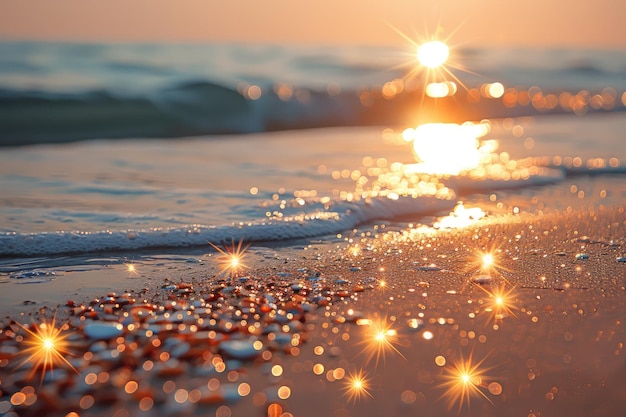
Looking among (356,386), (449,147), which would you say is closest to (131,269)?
(356,386)

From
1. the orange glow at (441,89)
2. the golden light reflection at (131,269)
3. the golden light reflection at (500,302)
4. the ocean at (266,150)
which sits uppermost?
the orange glow at (441,89)

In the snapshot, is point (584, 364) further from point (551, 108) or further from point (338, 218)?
point (551, 108)

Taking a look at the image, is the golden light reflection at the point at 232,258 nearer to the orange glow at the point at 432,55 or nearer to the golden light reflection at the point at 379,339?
the golden light reflection at the point at 379,339

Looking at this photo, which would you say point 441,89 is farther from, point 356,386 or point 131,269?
point 356,386

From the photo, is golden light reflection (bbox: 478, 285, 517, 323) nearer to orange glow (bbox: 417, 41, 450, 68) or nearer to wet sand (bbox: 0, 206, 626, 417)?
wet sand (bbox: 0, 206, 626, 417)

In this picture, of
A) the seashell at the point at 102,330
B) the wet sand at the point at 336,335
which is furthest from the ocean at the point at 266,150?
the seashell at the point at 102,330

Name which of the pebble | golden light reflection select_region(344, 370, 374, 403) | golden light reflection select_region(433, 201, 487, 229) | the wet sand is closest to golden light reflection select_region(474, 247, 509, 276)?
the wet sand

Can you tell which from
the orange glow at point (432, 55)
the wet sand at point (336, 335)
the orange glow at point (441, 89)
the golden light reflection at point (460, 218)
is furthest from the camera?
the orange glow at point (432, 55)
